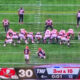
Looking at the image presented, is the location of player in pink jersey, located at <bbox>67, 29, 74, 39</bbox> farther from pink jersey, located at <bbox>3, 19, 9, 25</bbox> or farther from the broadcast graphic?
pink jersey, located at <bbox>3, 19, 9, 25</bbox>

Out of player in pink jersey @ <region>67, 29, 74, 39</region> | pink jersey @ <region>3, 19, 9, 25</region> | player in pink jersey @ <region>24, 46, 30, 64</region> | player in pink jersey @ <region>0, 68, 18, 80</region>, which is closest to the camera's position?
player in pink jersey @ <region>0, 68, 18, 80</region>

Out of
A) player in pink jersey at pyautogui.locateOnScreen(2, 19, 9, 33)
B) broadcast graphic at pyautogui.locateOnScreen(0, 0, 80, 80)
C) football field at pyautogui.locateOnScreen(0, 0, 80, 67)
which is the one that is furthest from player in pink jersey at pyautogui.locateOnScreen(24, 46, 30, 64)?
player in pink jersey at pyautogui.locateOnScreen(2, 19, 9, 33)

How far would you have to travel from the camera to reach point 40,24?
634 inches

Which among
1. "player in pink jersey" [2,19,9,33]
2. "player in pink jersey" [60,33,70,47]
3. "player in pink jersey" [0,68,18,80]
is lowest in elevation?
"player in pink jersey" [0,68,18,80]

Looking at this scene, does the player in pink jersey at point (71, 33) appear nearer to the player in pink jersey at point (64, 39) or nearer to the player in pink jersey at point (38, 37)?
the player in pink jersey at point (64, 39)

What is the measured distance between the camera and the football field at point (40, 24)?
14.5m

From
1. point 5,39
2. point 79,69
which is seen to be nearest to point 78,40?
point 5,39

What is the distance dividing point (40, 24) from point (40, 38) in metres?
0.90

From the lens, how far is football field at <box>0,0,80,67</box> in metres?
14.5

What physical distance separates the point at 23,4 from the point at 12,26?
99 centimetres

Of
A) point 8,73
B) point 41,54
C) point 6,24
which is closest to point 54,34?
point 41,54

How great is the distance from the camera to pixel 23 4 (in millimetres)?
16953

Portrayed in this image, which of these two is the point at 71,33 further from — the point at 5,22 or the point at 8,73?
the point at 8,73

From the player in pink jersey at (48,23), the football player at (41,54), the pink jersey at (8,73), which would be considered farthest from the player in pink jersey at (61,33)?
the pink jersey at (8,73)
